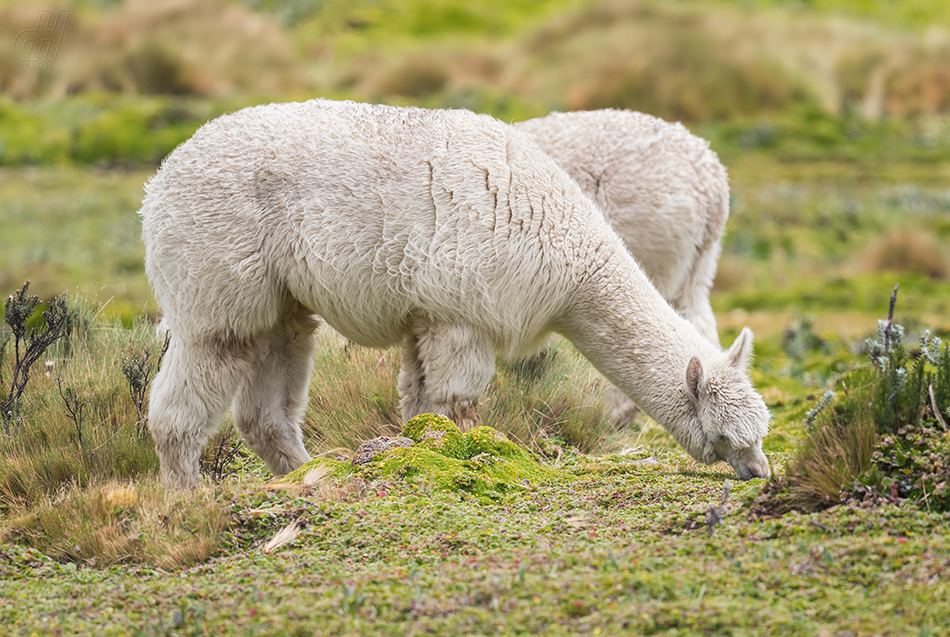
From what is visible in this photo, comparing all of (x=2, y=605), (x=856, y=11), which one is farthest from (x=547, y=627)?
(x=856, y=11)

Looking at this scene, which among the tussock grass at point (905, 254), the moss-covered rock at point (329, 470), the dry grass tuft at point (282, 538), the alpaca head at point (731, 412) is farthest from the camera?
the tussock grass at point (905, 254)

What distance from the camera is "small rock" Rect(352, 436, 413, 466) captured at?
6051 mm

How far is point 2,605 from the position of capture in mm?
4637

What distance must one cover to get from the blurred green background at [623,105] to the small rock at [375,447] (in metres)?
9.11

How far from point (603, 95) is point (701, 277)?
697 inches

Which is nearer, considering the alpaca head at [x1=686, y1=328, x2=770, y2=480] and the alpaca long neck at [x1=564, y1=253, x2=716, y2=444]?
the alpaca head at [x1=686, y1=328, x2=770, y2=480]

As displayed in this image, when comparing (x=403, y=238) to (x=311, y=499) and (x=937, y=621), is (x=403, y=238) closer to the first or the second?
(x=311, y=499)

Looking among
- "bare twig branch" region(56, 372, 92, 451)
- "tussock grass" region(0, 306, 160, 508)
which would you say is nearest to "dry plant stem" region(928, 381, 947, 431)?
"tussock grass" region(0, 306, 160, 508)

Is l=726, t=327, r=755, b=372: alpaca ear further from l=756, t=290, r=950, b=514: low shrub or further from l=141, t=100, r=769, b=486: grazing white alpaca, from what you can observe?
l=756, t=290, r=950, b=514: low shrub

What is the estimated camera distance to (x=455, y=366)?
645 cm

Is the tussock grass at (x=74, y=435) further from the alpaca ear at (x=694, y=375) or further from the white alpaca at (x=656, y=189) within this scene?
the white alpaca at (x=656, y=189)

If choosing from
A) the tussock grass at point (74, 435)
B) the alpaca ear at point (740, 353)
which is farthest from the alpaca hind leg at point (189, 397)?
the alpaca ear at point (740, 353)

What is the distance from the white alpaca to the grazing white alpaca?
2.11 metres

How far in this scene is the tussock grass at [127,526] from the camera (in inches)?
204
